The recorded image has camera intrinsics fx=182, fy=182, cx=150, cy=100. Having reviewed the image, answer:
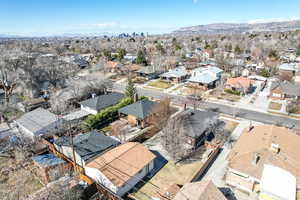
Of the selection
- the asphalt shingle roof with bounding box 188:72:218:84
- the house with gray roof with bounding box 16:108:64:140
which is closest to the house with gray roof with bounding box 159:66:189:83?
the asphalt shingle roof with bounding box 188:72:218:84

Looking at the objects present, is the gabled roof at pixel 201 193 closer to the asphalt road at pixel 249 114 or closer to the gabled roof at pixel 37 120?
the gabled roof at pixel 37 120

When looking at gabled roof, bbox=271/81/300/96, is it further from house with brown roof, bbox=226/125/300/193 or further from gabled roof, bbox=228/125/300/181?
house with brown roof, bbox=226/125/300/193

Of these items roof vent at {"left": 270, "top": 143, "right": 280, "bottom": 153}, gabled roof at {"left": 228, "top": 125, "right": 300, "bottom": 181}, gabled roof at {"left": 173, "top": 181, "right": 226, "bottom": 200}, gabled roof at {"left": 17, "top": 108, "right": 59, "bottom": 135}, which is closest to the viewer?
gabled roof at {"left": 173, "top": 181, "right": 226, "bottom": 200}

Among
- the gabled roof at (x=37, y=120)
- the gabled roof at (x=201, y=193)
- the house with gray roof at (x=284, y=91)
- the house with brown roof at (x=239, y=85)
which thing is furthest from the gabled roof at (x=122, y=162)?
the house with gray roof at (x=284, y=91)

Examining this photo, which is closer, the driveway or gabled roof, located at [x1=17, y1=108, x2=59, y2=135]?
the driveway

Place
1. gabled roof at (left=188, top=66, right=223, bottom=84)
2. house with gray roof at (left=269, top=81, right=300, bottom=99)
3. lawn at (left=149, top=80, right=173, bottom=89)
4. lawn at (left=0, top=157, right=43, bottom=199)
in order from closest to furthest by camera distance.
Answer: lawn at (left=0, top=157, right=43, bottom=199), house with gray roof at (left=269, top=81, right=300, bottom=99), gabled roof at (left=188, top=66, right=223, bottom=84), lawn at (left=149, top=80, right=173, bottom=89)

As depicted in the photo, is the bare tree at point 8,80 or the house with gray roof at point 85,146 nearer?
the house with gray roof at point 85,146

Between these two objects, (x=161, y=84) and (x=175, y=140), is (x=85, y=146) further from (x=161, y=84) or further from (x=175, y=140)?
(x=161, y=84)
